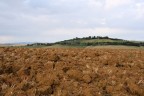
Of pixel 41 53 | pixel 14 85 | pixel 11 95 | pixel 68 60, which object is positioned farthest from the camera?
pixel 41 53

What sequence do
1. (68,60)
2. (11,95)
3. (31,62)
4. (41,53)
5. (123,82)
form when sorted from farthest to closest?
(41,53) < (68,60) < (31,62) < (123,82) < (11,95)

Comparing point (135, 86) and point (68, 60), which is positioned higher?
point (68, 60)

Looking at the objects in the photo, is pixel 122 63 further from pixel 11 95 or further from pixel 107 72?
pixel 11 95

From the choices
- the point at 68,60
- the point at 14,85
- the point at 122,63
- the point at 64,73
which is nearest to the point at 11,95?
the point at 14,85

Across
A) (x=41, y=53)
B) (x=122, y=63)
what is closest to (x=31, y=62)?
(x=41, y=53)

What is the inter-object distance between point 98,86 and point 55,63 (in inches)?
116

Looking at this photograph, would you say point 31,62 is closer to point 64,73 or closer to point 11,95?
point 64,73

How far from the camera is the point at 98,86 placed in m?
13.3

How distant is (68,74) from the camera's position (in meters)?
14.2

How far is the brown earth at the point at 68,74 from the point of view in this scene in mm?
12688

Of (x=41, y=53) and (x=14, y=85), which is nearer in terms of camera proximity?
(x=14, y=85)

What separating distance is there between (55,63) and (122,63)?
148 inches

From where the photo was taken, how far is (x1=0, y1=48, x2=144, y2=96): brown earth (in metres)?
12.7

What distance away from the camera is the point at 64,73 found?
46.7 feet
